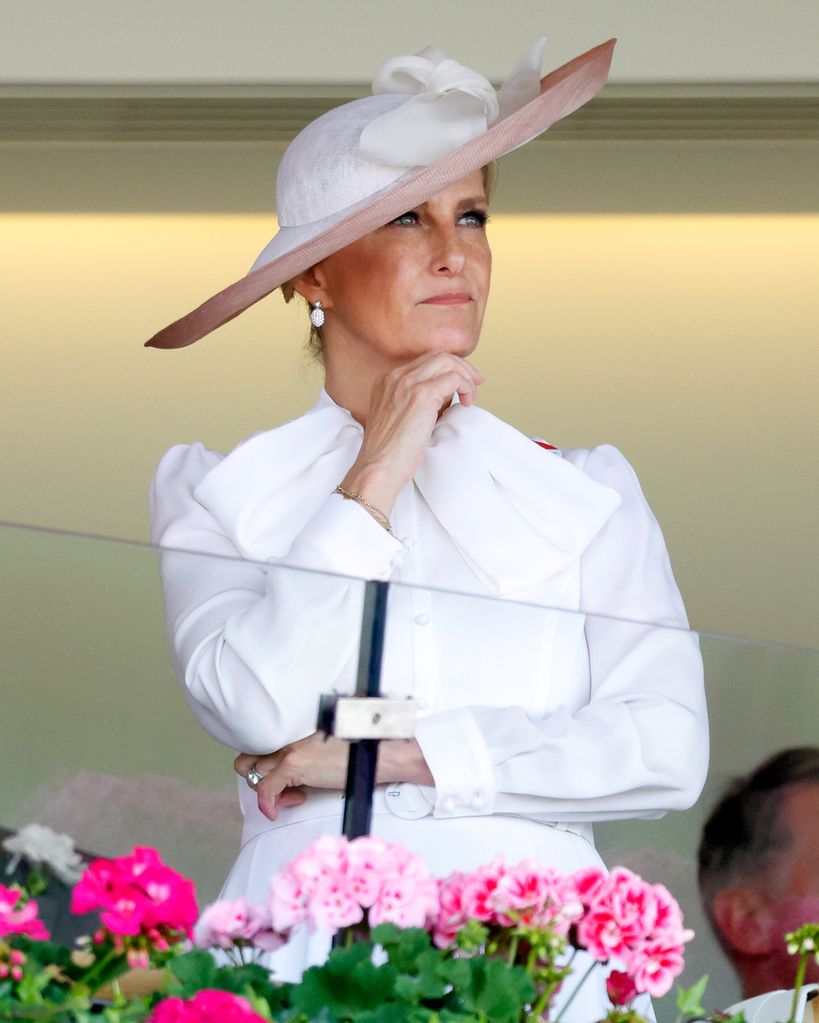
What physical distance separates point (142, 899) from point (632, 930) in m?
0.25

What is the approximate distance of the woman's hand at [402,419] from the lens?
1.63 m

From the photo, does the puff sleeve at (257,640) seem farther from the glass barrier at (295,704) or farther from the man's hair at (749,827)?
the man's hair at (749,827)

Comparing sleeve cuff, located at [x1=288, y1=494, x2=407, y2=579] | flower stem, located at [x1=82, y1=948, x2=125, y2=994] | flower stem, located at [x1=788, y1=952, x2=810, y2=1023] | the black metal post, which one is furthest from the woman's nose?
flower stem, located at [x1=82, y1=948, x2=125, y2=994]

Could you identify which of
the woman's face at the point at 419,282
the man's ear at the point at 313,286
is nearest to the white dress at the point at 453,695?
the woman's face at the point at 419,282

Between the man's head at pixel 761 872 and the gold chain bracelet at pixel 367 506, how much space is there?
0.54 meters

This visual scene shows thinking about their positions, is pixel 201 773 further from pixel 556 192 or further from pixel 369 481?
pixel 556 192

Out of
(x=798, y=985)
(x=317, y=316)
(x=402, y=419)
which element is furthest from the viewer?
(x=317, y=316)

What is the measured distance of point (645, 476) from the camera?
11.3 feet

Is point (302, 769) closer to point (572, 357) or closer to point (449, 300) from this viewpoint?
point (449, 300)

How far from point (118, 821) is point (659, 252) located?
2644 millimetres

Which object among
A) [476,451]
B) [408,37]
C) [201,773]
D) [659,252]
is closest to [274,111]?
[408,37]

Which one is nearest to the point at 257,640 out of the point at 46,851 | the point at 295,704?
the point at 295,704

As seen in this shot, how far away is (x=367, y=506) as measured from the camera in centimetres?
159

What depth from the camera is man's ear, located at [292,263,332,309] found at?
1.95m
